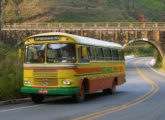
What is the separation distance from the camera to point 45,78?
14953 millimetres

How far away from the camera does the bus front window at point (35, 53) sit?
15273 millimetres

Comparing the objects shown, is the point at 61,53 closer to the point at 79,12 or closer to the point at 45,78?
the point at 45,78

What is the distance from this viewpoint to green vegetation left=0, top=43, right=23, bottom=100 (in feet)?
52.3

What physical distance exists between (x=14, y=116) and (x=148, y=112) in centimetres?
470

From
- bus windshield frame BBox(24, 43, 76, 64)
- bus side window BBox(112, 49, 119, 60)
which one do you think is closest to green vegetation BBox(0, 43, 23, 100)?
bus windshield frame BBox(24, 43, 76, 64)

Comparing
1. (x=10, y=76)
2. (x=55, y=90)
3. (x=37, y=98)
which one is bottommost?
(x=37, y=98)

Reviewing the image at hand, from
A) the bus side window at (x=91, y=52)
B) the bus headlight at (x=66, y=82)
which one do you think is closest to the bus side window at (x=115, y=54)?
the bus side window at (x=91, y=52)

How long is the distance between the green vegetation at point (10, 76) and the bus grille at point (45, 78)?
159cm

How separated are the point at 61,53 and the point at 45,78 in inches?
48.6

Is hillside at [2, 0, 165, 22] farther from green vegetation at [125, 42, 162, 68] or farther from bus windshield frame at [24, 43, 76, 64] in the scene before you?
bus windshield frame at [24, 43, 76, 64]

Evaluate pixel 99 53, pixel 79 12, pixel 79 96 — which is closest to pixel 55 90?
pixel 79 96

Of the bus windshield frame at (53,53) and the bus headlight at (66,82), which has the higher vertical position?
the bus windshield frame at (53,53)

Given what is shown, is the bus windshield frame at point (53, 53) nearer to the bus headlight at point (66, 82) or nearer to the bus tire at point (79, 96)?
the bus headlight at point (66, 82)

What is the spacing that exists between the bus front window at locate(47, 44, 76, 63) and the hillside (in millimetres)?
77220
